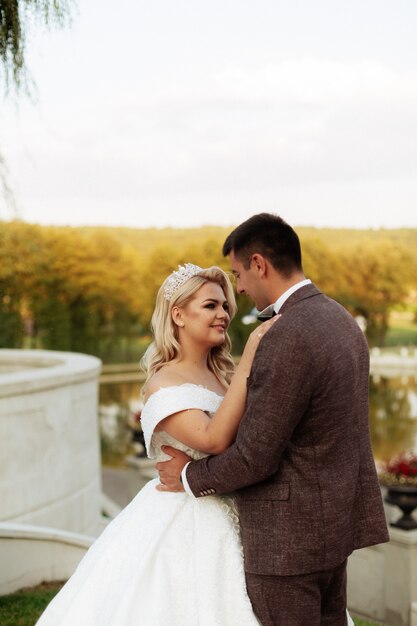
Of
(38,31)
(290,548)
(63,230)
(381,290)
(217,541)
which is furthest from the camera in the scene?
(381,290)

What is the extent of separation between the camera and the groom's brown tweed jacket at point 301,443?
8.46 feet

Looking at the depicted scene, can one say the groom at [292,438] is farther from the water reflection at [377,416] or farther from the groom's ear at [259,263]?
the water reflection at [377,416]

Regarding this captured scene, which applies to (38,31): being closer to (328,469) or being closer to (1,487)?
(328,469)

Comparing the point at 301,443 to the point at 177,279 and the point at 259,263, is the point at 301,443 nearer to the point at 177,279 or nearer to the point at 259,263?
the point at 259,263

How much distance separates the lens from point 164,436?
311cm

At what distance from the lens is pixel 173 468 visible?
9.98ft

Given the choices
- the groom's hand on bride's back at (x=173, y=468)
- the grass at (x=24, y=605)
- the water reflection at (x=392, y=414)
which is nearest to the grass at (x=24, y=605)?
the grass at (x=24, y=605)

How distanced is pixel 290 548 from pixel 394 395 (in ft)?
208

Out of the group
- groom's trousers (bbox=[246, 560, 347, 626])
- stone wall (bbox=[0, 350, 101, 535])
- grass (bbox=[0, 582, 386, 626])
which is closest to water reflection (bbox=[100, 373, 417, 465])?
stone wall (bbox=[0, 350, 101, 535])

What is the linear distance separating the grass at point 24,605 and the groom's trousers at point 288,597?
2.69 metres

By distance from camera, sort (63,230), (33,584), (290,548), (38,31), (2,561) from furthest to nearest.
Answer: (63,230)
(33,584)
(2,561)
(38,31)
(290,548)

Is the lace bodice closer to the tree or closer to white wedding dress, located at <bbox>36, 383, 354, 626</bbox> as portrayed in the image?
white wedding dress, located at <bbox>36, 383, 354, 626</bbox>

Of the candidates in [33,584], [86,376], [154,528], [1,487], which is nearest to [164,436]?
[154,528]

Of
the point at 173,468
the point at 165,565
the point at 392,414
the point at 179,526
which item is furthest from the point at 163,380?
the point at 392,414
